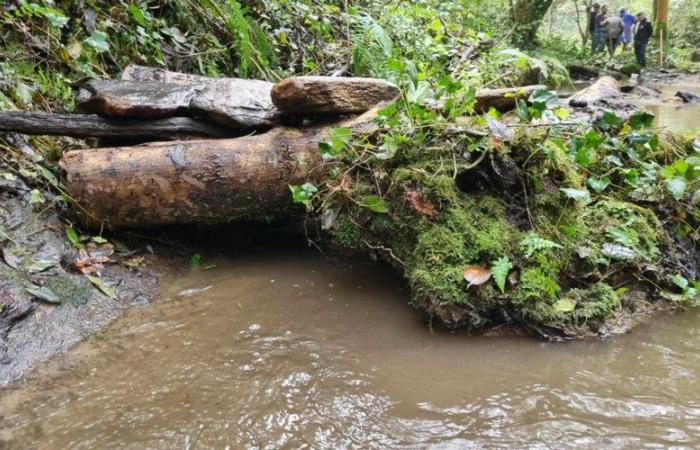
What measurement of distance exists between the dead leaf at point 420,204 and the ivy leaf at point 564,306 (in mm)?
795

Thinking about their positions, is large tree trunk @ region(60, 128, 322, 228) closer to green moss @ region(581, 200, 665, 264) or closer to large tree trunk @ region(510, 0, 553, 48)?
green moss @ region(581, 200, 665, 264)

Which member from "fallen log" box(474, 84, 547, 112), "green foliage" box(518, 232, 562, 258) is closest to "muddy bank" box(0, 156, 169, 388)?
"green foliage" box(518, 232, 562, 258)

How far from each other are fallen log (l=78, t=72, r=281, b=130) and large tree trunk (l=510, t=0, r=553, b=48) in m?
13.6

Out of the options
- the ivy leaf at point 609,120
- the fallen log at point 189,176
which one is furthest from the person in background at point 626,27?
the fallen log at point 189,176

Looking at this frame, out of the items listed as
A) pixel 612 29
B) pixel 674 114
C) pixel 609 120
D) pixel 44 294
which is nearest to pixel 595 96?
pixel 674 114

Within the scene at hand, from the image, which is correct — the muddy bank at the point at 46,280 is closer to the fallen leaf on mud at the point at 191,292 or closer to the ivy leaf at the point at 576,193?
the fallen leaf on mud at the point at 191,292

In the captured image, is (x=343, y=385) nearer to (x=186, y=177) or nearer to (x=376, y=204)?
(x=376, y=204)

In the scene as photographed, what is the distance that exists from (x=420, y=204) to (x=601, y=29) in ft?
59.8

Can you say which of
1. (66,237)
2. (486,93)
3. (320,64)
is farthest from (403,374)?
(320,64)

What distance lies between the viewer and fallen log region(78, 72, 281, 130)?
132 inches

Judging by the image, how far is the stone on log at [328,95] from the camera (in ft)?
A: 10.4

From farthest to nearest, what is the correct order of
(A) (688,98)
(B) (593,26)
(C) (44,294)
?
1. (B) (593,26)
2. (A) (688,98)
3. (C) (44,294)

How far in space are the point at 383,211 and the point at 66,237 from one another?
213 cm

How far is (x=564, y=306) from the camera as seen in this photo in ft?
8.05
